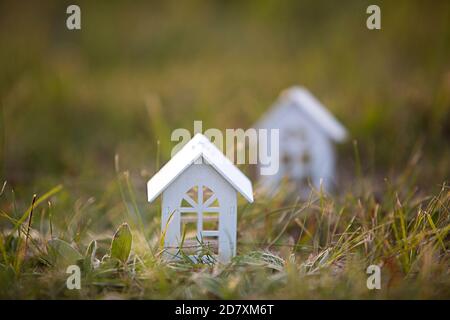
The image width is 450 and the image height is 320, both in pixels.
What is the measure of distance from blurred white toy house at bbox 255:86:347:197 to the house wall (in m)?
1.12

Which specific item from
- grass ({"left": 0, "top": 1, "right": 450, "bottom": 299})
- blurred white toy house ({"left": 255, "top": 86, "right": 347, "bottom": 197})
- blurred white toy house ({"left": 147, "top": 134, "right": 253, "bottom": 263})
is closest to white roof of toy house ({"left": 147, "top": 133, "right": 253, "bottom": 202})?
blurred white toy house ({"left": 147, "top": 134, "right": 253, "bottom": 263})

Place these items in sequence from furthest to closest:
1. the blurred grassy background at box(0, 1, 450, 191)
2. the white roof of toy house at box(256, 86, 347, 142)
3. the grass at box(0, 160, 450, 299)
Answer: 1. the blurred grassy background at box(0, 1, 450, 191)
2. the white roof of toy house at box(256, 86, 347, 142)
3. the grass at box(0, 160, 450, 299)

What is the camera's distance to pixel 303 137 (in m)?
3.46

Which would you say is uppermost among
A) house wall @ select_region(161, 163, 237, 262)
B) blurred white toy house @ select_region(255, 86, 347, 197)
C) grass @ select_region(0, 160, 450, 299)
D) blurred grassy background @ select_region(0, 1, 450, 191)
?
blurred grassy background @ select_region(0, 1, 450, 191)

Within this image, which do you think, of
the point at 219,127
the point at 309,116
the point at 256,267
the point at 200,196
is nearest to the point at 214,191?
the point at 200,196

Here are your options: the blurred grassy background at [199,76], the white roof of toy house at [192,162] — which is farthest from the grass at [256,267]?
the blurred grassy background at [199,76]

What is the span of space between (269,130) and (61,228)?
4.71ft

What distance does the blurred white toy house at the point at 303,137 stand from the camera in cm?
337

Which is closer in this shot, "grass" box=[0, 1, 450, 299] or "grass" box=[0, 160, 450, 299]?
"grass" box=[0, 160, 450, 299]

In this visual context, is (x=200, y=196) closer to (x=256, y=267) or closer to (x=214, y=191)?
(x=214, y=191)

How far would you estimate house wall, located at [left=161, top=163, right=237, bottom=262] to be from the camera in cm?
222

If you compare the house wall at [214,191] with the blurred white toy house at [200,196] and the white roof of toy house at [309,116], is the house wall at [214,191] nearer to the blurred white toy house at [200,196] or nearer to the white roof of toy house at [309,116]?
the blurred white toy house at [200,196]

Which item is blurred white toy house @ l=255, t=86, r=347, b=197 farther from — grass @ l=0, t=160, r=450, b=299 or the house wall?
the house wall
